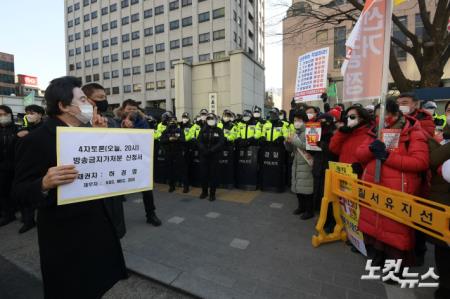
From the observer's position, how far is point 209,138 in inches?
244

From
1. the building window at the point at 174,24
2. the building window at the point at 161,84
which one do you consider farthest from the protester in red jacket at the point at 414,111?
the building window at the point at 174,24

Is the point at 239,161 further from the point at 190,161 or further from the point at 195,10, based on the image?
the point at 195,10

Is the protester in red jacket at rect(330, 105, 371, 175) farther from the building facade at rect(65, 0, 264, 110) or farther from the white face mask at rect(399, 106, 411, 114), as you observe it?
the building facade at rect(65, 0, 264, 110)

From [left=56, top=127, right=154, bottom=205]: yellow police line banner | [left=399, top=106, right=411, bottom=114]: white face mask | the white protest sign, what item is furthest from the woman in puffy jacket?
the white protest sign

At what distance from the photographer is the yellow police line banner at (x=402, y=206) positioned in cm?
210

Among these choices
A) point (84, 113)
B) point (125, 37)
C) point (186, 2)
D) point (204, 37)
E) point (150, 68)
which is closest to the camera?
point (84, 113)

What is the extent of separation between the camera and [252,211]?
5227 millimetres

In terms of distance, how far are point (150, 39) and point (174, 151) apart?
145 ft

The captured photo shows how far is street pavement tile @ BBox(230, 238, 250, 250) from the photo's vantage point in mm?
3711

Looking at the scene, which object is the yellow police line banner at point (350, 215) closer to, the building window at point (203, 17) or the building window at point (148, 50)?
the building window at point (203, 17)

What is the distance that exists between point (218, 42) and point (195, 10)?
7.27 m

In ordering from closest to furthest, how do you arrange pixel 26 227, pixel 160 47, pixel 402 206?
pixel 402 206, pixel 26 227, pixel 160 47

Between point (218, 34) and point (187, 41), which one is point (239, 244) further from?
point (187, 41)

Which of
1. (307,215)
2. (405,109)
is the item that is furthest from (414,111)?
(307,215)
